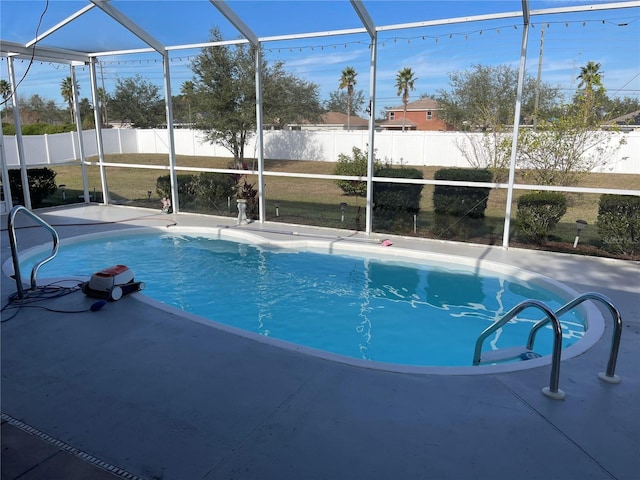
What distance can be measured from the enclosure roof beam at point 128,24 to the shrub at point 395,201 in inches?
219

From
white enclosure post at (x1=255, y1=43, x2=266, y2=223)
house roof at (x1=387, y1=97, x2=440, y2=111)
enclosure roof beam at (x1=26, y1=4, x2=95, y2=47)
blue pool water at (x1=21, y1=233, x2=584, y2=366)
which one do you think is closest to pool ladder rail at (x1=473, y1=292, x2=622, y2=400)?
blue pool water at (x1=21, y1=233, x2=584, y2=366)

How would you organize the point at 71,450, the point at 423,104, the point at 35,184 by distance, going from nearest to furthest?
the point at 71,450
the point at 35,184
the point at 423,104

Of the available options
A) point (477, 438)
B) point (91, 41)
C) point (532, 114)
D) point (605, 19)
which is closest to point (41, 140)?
point (91, 41)

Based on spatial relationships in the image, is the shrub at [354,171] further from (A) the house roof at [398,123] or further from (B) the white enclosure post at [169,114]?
(A) the house roof at [398,123]

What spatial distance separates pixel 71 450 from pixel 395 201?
292 inches

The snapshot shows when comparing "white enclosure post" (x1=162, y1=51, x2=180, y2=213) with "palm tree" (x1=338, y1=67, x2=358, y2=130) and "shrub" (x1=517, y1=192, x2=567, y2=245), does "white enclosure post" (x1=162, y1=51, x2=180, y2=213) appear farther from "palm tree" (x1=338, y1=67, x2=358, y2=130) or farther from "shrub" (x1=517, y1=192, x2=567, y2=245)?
"palm tree" (x1=338, y1=67, x2=358, y2=130)

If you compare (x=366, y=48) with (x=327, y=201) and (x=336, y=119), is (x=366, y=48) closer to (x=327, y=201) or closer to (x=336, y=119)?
(x=327, y=201)

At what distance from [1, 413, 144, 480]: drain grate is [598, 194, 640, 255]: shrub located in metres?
7.66

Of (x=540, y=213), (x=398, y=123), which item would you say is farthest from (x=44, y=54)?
(x=398, y=123)

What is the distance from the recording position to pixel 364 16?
298 inches

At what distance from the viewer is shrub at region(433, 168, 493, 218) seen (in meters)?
8.27

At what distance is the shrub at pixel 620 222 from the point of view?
7250 millimetres

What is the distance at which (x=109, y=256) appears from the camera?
27.5 feet

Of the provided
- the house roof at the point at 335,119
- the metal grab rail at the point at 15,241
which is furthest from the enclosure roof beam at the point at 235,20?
the house roof at the point at 335,119
